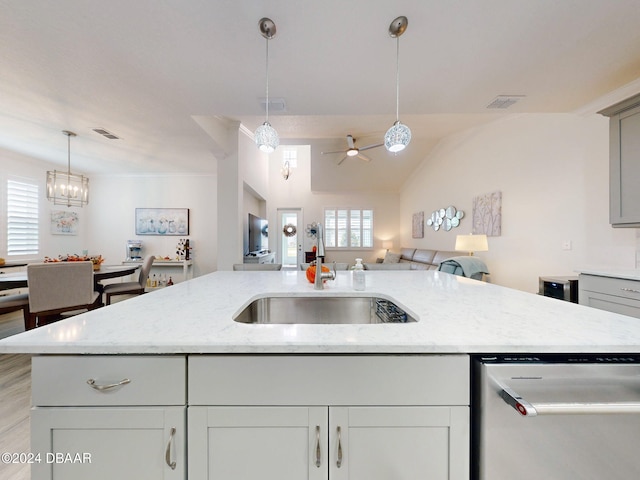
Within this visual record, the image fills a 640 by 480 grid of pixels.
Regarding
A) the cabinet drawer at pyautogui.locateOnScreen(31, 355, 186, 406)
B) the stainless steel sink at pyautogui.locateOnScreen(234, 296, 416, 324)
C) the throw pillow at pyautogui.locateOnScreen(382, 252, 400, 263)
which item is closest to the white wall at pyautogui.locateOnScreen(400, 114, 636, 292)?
the throw pillow at pyautogui.locateOnScreen(382, 252, 400, 263)

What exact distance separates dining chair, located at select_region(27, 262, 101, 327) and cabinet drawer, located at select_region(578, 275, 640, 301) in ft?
16.0

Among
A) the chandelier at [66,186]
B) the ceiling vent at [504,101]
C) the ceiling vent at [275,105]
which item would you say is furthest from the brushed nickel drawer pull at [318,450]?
the chandelier at [66,186]

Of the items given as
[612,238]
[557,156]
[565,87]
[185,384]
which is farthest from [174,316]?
[557,156]

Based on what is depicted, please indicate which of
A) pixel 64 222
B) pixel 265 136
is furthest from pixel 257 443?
pixel 64 222

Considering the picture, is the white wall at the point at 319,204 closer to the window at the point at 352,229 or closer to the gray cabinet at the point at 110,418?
the window at the point at 352,229

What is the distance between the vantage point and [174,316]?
0.96 meters

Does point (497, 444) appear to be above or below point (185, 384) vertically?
below

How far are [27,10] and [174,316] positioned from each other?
6.88 ft

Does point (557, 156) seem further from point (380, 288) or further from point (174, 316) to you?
point (174, 316)

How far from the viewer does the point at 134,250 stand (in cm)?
539

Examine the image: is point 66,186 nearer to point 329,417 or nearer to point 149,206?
point 149,206

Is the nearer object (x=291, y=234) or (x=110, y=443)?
(x=110, y=443)

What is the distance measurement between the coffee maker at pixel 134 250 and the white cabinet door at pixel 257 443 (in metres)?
5.86

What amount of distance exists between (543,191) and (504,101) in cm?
130
